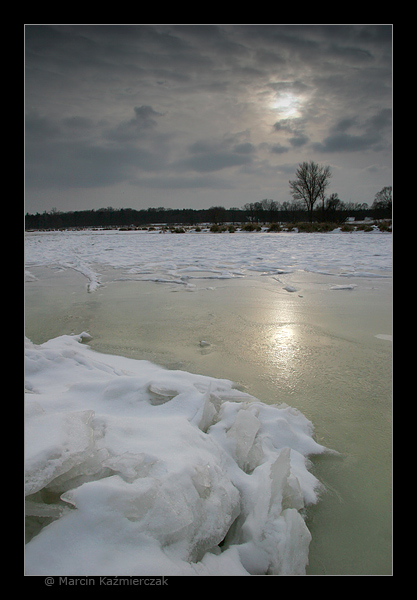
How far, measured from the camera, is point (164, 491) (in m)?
0.88

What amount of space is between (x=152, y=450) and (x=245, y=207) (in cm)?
→ 5091

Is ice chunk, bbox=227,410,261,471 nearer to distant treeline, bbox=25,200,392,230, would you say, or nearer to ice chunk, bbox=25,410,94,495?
ice chunk, bbox=25,410,94,495

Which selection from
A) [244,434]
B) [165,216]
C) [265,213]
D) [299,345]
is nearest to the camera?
[244,434]

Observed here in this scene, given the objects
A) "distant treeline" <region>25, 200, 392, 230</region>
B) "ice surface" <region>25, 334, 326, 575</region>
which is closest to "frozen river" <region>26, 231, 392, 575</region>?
"ice surface" <region>25, 334, 326, 575</region>

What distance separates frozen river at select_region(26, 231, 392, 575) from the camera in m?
1.03

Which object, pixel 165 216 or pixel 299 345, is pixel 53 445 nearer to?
pixel 299 345

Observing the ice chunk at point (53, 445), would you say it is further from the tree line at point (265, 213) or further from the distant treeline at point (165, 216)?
the distant treeline at point (165, 216)

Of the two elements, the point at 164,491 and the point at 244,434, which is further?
the point at 244,434

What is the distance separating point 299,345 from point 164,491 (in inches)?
62.8

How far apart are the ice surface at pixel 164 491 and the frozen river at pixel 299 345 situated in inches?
1.6

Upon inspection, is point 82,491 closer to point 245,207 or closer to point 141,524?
point 141,524

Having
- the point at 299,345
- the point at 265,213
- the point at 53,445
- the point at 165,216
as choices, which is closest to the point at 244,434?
the point at 53,445
